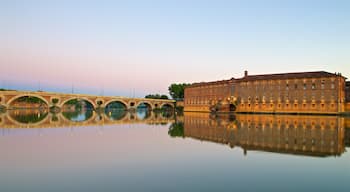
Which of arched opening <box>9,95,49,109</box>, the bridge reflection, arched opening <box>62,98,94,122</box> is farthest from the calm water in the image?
arched opening <box>9,95,49,109</box>

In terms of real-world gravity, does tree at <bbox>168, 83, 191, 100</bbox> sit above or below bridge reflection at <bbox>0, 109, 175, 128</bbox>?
above

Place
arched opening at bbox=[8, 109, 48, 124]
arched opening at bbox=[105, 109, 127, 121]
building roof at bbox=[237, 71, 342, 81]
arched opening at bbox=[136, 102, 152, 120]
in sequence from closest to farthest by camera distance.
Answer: arched opening at bbox=[8, 109, 48, 124], arched opening at bbox=[105, 109, 127, 121], arched opening at bbox=[136, 102, 152, 120], building roof at bbox=[237, 71, 342, 81]

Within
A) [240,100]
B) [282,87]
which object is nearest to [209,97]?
[240,100]

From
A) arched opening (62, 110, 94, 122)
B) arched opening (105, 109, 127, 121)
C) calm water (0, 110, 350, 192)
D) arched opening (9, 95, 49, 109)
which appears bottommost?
arched opening (105, 109, 127, 121)

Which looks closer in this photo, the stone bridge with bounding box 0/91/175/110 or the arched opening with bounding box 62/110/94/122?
the arched opening with bounding box 62/110/94/122

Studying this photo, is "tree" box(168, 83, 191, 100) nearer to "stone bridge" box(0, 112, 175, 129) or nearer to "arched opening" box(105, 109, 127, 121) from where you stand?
"arched opening" box(105, 109, 127, 121)

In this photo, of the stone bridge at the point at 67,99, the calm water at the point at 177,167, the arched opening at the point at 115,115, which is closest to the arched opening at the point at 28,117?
the arched opening at the point at 115,115

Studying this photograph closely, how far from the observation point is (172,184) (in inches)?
442

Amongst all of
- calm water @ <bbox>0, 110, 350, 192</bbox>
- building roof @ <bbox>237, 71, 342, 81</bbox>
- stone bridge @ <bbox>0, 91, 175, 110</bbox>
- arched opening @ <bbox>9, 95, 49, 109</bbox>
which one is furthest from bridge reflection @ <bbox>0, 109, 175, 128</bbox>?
arched opening @ <bbox>9, 95, 49, 109</bbox>

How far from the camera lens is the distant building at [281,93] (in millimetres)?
71875

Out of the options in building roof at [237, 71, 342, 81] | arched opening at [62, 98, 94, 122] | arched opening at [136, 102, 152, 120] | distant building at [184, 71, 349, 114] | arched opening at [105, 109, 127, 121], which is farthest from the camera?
building roof at [237, 71, 342, 81]

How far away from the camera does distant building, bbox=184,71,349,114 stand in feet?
236

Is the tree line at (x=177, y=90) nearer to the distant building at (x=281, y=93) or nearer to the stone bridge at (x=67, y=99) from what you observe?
the stone bridge at (x=67, y=99)

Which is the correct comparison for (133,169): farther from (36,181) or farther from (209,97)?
(209,97)
